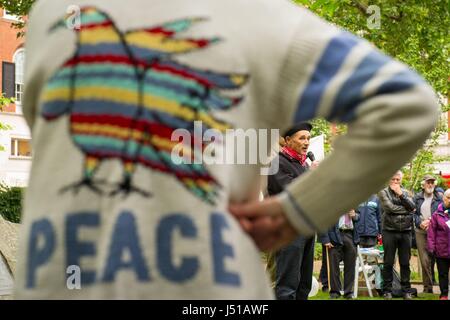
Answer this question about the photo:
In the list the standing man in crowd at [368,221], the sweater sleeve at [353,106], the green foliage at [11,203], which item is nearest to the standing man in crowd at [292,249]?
the standing man in crowd at [368,221]

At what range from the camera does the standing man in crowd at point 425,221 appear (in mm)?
15836

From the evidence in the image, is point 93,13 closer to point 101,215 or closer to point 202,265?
point 101,215

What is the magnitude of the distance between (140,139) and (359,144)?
0.45 meters

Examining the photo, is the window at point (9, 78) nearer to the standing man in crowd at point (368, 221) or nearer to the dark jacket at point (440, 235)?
the standing man in crowd at point (368, 221)

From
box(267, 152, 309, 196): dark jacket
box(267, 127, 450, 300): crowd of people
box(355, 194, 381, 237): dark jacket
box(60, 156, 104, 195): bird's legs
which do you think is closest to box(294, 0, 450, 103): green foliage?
box(267, 127, 450, 300): crowd of people

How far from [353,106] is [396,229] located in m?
12.9

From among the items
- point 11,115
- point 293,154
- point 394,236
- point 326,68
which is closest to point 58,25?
point 326,68

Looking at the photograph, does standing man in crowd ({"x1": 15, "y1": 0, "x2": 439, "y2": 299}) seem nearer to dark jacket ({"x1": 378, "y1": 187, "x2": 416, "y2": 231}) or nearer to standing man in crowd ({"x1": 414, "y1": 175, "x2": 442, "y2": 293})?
dark jacket ({"x1": 378, "y1": 187, "x2": 416, "y2": 231})

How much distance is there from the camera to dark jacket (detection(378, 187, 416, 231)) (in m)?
14.2

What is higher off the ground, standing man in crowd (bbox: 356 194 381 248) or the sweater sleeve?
the sweater sleeve

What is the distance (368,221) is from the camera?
15328 millimetres

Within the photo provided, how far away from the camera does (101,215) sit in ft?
6.35

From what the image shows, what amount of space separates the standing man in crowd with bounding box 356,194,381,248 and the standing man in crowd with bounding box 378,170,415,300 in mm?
649
